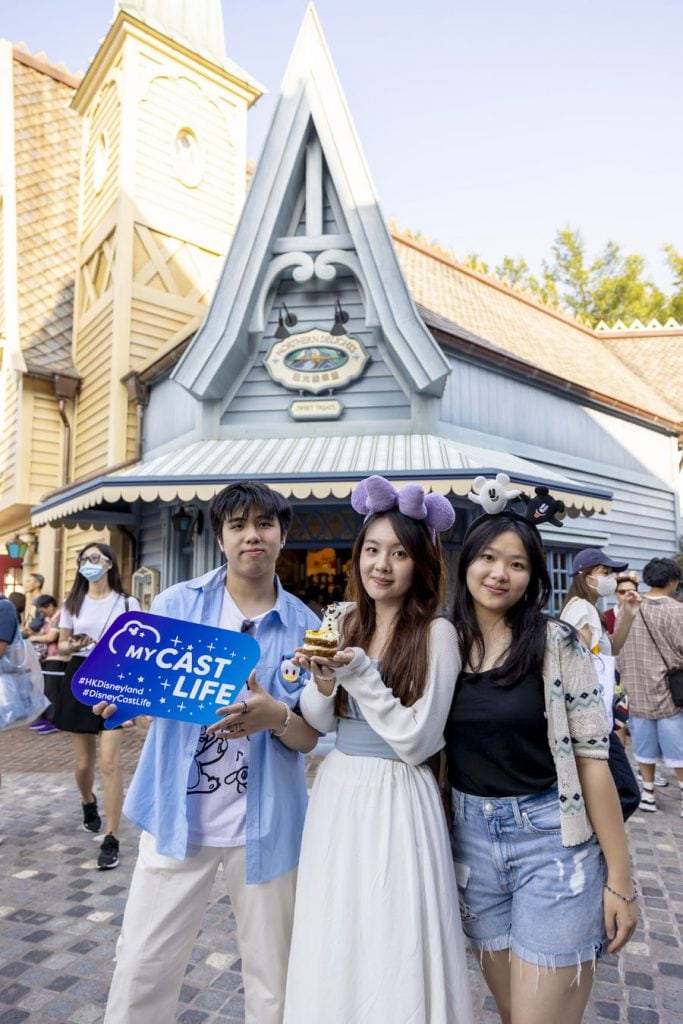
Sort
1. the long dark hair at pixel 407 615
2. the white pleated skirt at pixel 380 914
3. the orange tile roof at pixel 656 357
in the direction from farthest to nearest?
the orange tile roof at pixel 656 357 < the long dark hair at pixel 407 615 < the white pleated skirt at pixel 380 914

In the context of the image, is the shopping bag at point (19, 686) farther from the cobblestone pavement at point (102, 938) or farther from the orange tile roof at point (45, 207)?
the orange tile roof at point (45, 207)

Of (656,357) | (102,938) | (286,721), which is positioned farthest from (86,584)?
(656,357)

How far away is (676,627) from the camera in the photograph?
5.37 meters

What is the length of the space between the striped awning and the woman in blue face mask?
6.50ft

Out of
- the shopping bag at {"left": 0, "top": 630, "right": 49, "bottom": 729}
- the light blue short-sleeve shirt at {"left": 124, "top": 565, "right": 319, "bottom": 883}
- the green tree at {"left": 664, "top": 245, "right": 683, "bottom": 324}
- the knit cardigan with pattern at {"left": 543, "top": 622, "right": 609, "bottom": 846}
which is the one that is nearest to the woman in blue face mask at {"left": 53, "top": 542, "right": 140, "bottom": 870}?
the shopping bag at {"left": 0, "top": 630, "right": 49, "bottom": 729}

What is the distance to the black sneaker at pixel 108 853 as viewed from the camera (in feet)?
13.5

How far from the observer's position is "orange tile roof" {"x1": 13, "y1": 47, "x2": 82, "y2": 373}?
1178 cm

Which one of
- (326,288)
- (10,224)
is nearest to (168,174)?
(10,224)

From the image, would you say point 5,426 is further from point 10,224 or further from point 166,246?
point 166,246

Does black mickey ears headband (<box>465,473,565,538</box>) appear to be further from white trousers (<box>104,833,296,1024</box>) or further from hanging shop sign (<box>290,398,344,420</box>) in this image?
hanging shop sign (<box>290,398,344,420</box>)

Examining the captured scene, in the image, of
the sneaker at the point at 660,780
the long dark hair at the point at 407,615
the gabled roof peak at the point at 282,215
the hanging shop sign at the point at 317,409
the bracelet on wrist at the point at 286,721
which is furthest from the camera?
the hanging shop sign at the point at 317,409

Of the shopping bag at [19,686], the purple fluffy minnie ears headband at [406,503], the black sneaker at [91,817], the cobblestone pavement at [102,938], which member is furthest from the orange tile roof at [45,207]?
the purple fluffy minnie ears headband at [406,503]

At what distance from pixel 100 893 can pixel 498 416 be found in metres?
7.17

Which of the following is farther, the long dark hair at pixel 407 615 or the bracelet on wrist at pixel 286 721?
the bracelet on wrist at pixel 286 721
